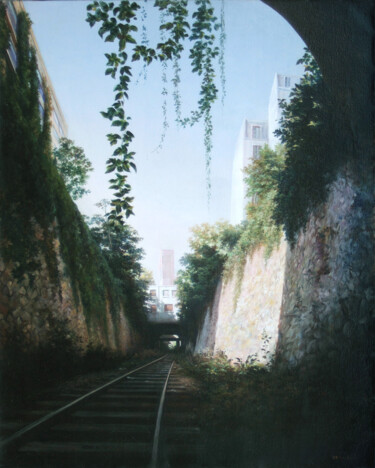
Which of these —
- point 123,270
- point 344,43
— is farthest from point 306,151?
point 123,270

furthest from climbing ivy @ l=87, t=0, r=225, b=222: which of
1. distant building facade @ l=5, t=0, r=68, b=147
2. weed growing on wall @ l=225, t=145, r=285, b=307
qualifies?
weed growing on wall @ l=225, t=145, r=285, b=307

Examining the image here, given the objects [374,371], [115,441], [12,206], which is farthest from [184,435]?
[12,206]

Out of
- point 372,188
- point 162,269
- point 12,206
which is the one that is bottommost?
point 162,269

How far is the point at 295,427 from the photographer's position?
12.4ft

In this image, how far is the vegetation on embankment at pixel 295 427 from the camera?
9.97ft

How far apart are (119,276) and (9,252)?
1118 cm

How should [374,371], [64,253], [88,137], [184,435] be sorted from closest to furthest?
1. [374,371]
2. [184,435]
3. [88,137]
4. [64,253]

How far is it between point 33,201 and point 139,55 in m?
6.30

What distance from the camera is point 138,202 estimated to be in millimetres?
4785

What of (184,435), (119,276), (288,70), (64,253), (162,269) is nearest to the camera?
(184,435)

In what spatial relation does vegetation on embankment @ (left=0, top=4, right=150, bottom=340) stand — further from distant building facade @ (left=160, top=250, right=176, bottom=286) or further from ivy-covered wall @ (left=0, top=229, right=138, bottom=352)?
distant building facade @ (left=160, top=250, right=176, bottom=286)

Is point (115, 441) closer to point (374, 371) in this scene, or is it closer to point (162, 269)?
point (374, 371)

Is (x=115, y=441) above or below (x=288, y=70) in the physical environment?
below

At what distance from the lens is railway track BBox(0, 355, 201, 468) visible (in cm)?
292
